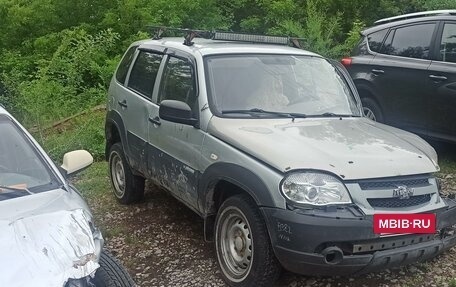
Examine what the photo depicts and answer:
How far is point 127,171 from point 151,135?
99 centimetres

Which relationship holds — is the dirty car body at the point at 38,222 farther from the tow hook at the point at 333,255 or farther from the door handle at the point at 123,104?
the door handle at the point at 123,104

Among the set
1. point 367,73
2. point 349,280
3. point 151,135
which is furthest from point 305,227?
point 367,73

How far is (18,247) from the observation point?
8.82 feet

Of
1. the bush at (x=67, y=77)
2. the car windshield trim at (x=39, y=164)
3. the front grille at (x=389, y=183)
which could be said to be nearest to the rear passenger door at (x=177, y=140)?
the car windshield trim at (x=39, y=164)

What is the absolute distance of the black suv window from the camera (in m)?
6.70

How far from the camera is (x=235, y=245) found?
420cm

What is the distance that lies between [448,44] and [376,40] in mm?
1144

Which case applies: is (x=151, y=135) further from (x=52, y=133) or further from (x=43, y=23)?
(x=43, y=23)

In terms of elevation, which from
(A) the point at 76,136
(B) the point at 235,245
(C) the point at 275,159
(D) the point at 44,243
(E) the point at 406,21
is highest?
(E) the point at 406,21

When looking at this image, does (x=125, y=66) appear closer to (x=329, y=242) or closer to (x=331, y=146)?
(x=331, y=146)

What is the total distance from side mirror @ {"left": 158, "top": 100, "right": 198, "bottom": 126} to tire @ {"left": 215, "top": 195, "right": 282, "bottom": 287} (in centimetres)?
81

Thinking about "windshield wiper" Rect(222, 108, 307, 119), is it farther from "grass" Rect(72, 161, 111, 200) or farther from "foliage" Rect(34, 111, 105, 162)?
"foliage" Rect(34, 111, 105, 162)

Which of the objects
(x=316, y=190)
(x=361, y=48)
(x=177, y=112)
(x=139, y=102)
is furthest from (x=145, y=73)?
(x=361, y=48)

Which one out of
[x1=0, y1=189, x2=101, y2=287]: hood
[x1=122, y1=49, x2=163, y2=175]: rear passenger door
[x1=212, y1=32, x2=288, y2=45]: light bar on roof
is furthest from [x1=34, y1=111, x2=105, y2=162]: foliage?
[x1=0, y1=189, x2=101, y2=287]: hood
